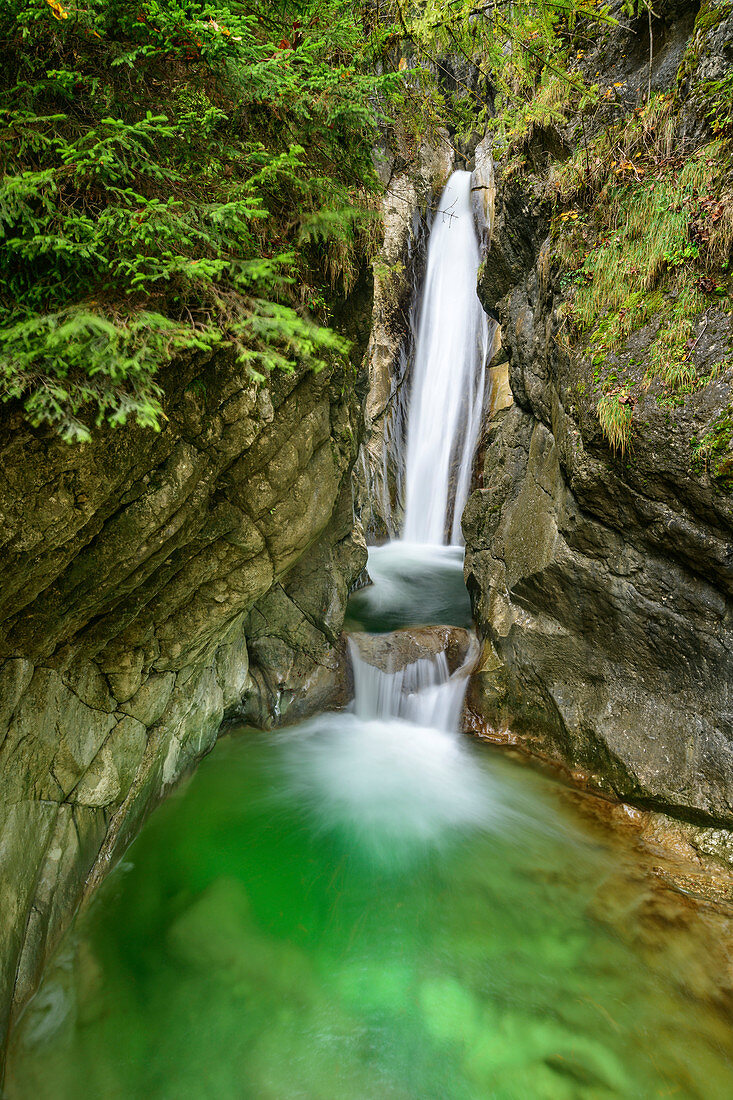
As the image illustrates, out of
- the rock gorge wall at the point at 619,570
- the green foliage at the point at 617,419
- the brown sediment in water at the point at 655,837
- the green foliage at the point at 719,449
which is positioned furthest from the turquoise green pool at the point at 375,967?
the green foliage at the point at 617,419

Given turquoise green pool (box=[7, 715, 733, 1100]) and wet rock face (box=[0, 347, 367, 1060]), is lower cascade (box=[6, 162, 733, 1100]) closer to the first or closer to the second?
turquoise green pool (box=[7, 715, 733, 1100])

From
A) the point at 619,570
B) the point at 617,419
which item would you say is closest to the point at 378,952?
the point at 619,570

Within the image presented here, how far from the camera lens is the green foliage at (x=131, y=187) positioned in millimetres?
2346

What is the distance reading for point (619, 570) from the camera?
5.92 meters

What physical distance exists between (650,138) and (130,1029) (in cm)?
974

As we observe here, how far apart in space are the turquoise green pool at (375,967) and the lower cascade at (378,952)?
0.05ft

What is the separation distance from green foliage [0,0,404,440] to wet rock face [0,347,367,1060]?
0.50 m

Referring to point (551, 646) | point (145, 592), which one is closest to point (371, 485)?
point (551, 646)

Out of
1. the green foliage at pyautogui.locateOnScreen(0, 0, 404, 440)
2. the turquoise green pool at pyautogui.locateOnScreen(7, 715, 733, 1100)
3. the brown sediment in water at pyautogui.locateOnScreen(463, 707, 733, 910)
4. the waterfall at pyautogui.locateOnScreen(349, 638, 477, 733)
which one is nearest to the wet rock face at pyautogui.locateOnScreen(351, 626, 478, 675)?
the waterfall at pyautogui.locateOnScreen(349, 638, 477, 733)

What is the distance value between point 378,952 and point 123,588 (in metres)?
3.65

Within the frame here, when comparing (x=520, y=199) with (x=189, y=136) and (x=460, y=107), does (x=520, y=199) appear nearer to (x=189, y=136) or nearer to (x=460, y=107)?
(x=460, y=107)

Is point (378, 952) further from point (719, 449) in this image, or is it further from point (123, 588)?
point (719, 449)

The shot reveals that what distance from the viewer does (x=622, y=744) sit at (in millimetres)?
5879

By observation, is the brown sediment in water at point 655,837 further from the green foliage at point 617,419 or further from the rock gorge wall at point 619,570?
the green foliage at point 617,419
